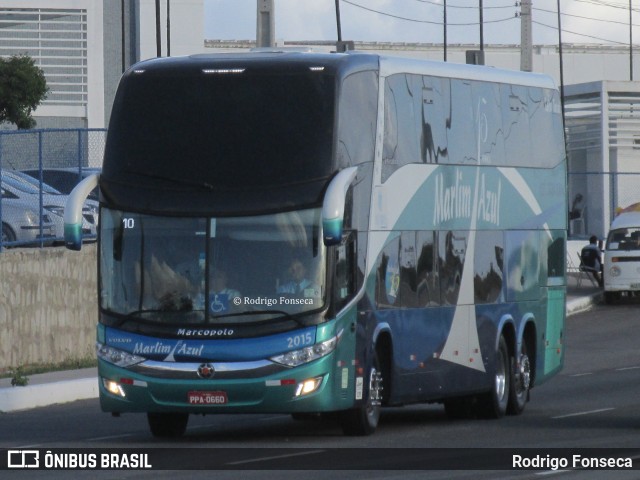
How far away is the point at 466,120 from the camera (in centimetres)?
1816

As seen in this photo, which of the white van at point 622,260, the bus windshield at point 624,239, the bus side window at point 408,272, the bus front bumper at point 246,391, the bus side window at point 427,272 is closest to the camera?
the bus front bumper at point 246,391

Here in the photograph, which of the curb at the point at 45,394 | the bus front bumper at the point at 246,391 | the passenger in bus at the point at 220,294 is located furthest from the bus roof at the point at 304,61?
the curb at the point at 45,394

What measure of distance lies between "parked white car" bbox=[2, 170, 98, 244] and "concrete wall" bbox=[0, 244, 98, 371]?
38 centimetres

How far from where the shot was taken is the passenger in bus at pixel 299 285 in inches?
586

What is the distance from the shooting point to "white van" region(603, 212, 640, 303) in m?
39.8

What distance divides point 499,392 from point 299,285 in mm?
4796

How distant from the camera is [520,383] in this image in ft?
64.4

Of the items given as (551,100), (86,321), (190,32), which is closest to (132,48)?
(190,32)

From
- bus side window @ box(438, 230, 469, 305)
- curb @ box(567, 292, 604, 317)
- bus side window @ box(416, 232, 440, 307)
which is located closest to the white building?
curb @ box(567, 292, 604, 317)

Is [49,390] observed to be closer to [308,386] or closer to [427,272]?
[427,272]

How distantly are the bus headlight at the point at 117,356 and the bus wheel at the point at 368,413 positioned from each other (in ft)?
6.75

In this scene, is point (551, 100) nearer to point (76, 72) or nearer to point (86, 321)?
point (86, 321)

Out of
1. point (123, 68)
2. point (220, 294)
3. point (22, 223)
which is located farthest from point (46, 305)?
point (123, 68)

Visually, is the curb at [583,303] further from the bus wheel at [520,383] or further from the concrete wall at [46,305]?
the bus wheel at [520,383]
